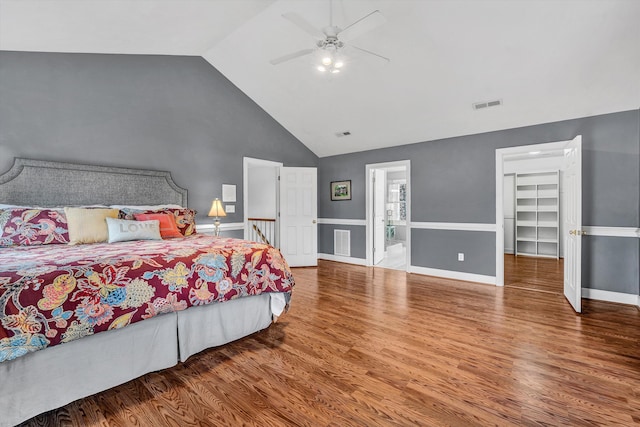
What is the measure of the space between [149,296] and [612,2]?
4440mm

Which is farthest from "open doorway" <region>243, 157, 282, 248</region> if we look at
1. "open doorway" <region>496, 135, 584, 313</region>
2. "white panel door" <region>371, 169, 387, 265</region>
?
"open doorway" <region>496, 135, 584, 313</region>

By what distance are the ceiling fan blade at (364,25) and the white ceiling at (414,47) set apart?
0.76 meters

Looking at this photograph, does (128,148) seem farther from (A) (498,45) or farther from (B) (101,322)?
(A) (498,45)

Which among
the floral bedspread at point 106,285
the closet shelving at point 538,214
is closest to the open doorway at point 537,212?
the closet shelving at point 538,214

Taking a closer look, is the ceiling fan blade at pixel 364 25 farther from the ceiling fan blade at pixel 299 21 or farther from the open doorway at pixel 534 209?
the open doorway at pixel 534 209

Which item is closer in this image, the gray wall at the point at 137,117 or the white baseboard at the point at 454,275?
the gray wall at the point at 137,117

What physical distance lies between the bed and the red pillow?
544mm

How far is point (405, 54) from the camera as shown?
3.56 metres

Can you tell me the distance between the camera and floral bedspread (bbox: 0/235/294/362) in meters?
1.49

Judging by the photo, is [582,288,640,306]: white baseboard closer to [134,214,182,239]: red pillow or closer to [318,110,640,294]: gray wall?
[318,110,640,294]: gray wall

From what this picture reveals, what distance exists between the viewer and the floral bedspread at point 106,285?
149 centimetres

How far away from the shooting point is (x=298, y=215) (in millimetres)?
5859

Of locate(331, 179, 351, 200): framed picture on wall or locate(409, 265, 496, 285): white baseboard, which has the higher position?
locate(331, 179, 351, 200): framed picture on wall

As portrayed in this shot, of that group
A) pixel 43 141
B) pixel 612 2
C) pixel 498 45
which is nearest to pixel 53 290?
pixel 43 141
